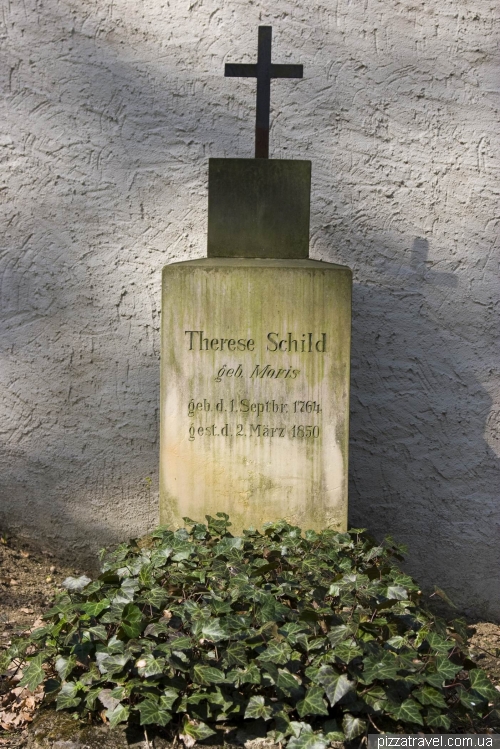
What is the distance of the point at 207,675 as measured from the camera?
1969 millimetres

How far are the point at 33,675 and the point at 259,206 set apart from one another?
192 cm

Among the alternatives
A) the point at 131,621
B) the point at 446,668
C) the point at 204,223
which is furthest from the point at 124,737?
the point at 204,223

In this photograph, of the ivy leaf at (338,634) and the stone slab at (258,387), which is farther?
the stone slab at (258,387)

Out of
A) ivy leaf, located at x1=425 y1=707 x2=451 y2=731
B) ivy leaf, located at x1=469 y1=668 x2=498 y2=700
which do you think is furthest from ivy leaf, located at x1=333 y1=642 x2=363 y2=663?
ivy leaf, located at x1=469 y1=668 x2=498 y2=700

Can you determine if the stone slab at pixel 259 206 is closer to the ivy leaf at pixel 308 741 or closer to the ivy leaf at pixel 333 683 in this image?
the ivy leaf at pixel 333 683

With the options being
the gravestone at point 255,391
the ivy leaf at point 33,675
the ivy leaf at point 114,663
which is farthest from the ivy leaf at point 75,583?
the gravestone at point 255,391

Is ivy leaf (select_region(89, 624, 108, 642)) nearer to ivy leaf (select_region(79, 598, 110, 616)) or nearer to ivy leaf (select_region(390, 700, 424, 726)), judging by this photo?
ivy leaf (select_region(79, 598, 110, 616))

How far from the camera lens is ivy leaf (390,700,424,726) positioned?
1.90m

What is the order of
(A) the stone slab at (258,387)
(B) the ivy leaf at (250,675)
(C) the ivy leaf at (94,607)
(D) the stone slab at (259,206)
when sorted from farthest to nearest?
(D) the stone slab at (259,206) < (A) the stone slab at (258,387) < (C) the ivy leaf at (94,607) < (B) the ivy leaf at (250,675)

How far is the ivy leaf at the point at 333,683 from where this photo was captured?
189cm

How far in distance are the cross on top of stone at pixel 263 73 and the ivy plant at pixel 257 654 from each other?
66.6 inches

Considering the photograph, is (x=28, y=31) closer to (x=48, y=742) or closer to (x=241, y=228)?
(x=241, y=228)

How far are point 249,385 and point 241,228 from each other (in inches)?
25.6

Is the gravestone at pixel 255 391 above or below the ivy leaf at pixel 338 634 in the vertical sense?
above
